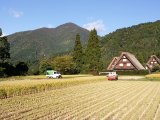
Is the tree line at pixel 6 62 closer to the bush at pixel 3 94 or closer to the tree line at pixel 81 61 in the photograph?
the tree line at pixel 81 61

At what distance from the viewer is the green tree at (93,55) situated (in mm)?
111062

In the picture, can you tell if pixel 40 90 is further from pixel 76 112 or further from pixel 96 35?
pixel 96 35

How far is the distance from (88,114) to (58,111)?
189cm

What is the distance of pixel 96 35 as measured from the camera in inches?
4486

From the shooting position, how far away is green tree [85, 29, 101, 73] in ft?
364

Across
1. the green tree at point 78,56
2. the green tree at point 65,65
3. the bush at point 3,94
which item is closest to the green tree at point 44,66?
the green tree at point 65,65

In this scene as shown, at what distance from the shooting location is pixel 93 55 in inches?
4373

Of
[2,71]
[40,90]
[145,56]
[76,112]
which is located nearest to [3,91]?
[40,90]

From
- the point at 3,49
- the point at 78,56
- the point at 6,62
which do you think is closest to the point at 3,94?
the point at 6,62

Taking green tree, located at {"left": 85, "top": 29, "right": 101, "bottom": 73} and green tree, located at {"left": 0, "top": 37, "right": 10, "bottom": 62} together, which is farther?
green tree, located at {"left": 85, "top": 29, "right": 101, "bottom": 73}

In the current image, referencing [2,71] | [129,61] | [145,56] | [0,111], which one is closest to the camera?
[0,111]

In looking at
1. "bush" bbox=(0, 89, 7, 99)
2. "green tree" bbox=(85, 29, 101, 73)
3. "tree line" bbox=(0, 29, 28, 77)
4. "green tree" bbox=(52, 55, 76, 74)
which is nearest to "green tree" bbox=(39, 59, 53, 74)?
"green tree" bbox=(52, 55, 76, 74)

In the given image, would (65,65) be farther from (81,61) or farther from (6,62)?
(6,62)

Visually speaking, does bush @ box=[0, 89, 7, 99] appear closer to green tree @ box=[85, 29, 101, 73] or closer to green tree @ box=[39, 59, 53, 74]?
green tree @ box=[85, 29, 101, 73]
